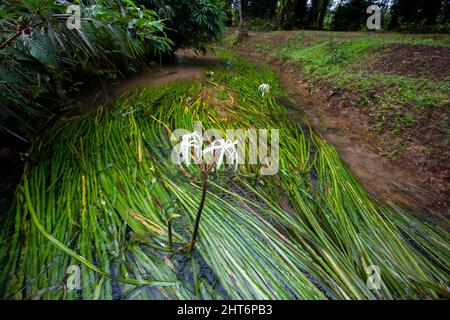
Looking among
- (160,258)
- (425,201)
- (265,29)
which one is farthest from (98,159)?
(265,29)

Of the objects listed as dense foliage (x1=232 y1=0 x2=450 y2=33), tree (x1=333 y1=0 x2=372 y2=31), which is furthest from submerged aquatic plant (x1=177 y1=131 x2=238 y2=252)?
tree (x1=333 y1=0 x2=372 y2=31)

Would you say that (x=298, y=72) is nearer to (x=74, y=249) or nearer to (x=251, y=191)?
(x=251, y=191)

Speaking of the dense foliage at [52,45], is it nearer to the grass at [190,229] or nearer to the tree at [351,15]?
the grass at [190,229]

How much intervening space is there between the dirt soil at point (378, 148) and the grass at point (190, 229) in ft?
0.73

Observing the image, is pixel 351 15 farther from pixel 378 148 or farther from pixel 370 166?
pixel 370 166

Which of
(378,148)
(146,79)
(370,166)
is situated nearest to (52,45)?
(146,79)

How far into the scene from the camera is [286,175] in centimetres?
158

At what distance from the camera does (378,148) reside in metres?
2.21

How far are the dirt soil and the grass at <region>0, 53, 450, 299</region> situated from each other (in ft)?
0.73

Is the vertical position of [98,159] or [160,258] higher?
[98,159]

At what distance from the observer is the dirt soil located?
1.58m

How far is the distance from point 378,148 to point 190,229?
2110 mm

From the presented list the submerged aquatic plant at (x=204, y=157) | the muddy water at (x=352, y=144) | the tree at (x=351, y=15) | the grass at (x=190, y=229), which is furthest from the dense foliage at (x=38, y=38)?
the tree at (x=351, y=15)
